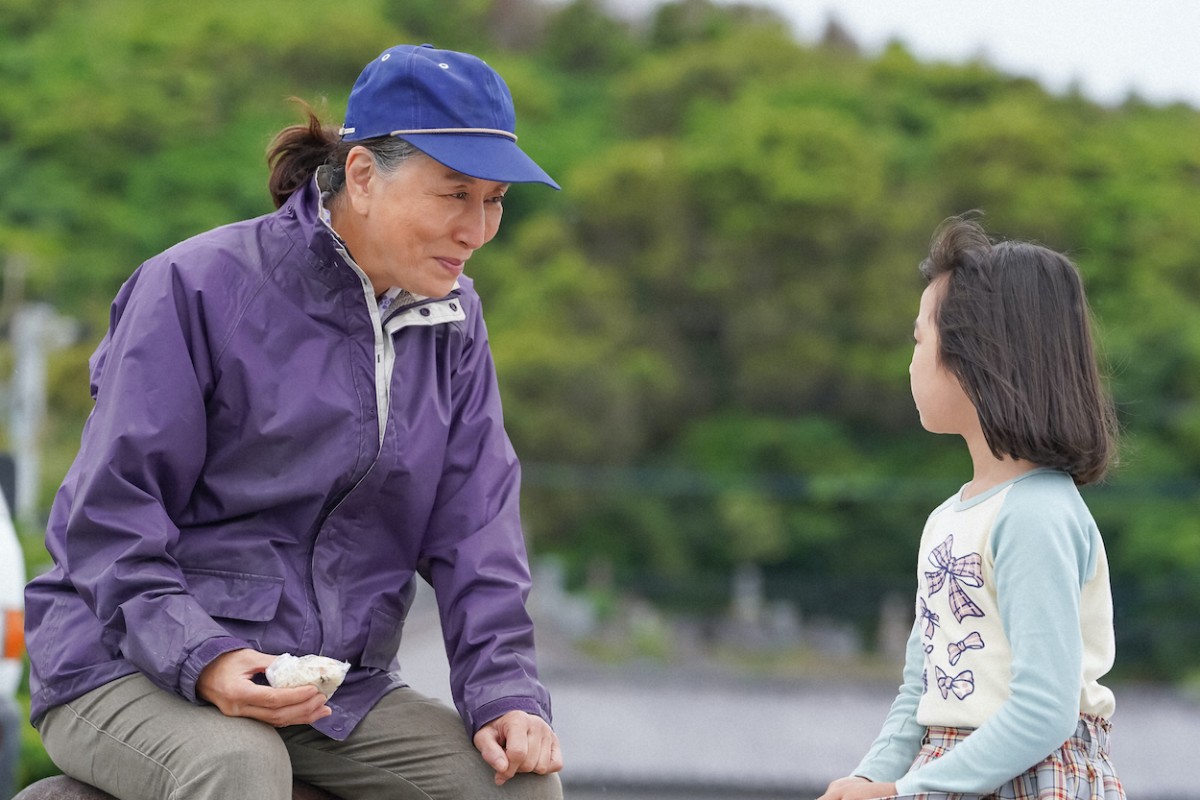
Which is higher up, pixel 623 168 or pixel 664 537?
pixel 623 168

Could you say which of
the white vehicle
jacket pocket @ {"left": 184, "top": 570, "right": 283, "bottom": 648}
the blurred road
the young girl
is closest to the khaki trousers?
jacket pocket @ {"left": 184, "top": 570, "right": 283, "bottom": 648}

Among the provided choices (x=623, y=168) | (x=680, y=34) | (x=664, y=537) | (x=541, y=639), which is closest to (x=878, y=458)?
(x=664, y=537)

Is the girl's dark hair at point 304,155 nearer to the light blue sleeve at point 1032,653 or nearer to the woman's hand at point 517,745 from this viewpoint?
the woman's hand at point 517,745

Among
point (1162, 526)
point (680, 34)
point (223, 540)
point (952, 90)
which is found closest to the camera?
point (223, 540)

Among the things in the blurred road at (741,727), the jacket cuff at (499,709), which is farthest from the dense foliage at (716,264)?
the jacket cuff at (499,709)

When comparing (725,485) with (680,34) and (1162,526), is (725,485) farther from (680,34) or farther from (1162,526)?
(680,34)

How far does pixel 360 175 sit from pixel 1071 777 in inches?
51.3

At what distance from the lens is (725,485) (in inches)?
1291

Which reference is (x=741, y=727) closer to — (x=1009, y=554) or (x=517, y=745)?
(x=517, y=745)

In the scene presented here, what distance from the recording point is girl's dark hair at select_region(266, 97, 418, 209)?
91.7 inches

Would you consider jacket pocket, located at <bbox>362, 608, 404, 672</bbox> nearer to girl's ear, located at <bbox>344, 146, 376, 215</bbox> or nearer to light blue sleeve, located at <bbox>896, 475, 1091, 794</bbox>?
girl's ear, located at <bbox>344, 146, 376, 215</bbox>

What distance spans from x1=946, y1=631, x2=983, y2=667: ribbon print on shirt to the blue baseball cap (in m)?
0.88

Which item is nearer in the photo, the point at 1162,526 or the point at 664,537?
the point at 1162,526

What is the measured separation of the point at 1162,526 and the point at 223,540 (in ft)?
96.7
